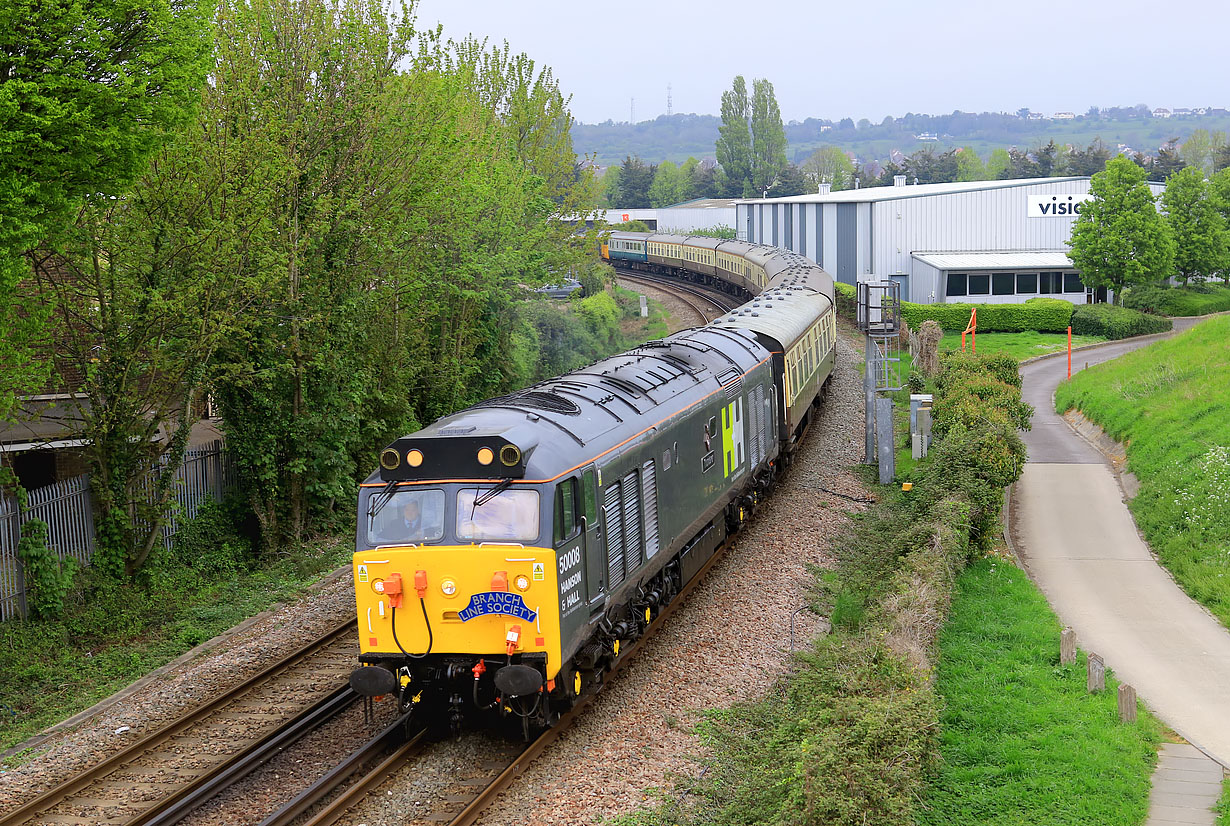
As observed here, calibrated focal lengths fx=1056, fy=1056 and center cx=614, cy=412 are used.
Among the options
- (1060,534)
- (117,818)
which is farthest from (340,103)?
(1060,534)

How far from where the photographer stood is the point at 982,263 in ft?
176

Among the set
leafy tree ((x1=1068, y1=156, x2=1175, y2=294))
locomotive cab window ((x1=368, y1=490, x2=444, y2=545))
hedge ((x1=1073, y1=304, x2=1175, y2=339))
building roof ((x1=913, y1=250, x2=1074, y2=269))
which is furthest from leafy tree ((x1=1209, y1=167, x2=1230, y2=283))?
locomotive cab window ((x1=368, y1=490, x2=444, y2=545))

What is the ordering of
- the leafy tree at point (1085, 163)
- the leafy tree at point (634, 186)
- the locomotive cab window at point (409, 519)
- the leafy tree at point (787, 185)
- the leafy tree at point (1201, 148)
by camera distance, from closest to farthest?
the locomotive cab window at point (409, 519), the leafy tree at point (1085, 163), the leafy tree at point (787, 185), the leafy tree at point (634, 186), the leafy tree at point (1201, 148)

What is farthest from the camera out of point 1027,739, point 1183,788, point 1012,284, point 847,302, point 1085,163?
point 1085,163

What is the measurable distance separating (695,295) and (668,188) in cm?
8567

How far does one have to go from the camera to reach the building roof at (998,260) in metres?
53.2

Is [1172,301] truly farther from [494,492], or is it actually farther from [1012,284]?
[494,492]

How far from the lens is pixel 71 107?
13.0 metres

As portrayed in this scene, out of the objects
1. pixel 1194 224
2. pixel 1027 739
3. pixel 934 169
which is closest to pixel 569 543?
pixel 1027 739

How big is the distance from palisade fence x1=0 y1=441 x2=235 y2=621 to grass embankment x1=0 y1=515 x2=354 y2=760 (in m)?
0.38

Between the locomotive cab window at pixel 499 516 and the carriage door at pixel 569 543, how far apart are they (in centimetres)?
29

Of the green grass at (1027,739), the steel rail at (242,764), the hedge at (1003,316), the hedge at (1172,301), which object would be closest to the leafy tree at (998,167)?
the hedge at (1172,301)

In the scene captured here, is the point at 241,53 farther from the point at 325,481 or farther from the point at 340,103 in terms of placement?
the point at 325,481

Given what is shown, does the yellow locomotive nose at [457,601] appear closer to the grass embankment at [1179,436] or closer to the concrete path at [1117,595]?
the concrete path at [1117,595]
